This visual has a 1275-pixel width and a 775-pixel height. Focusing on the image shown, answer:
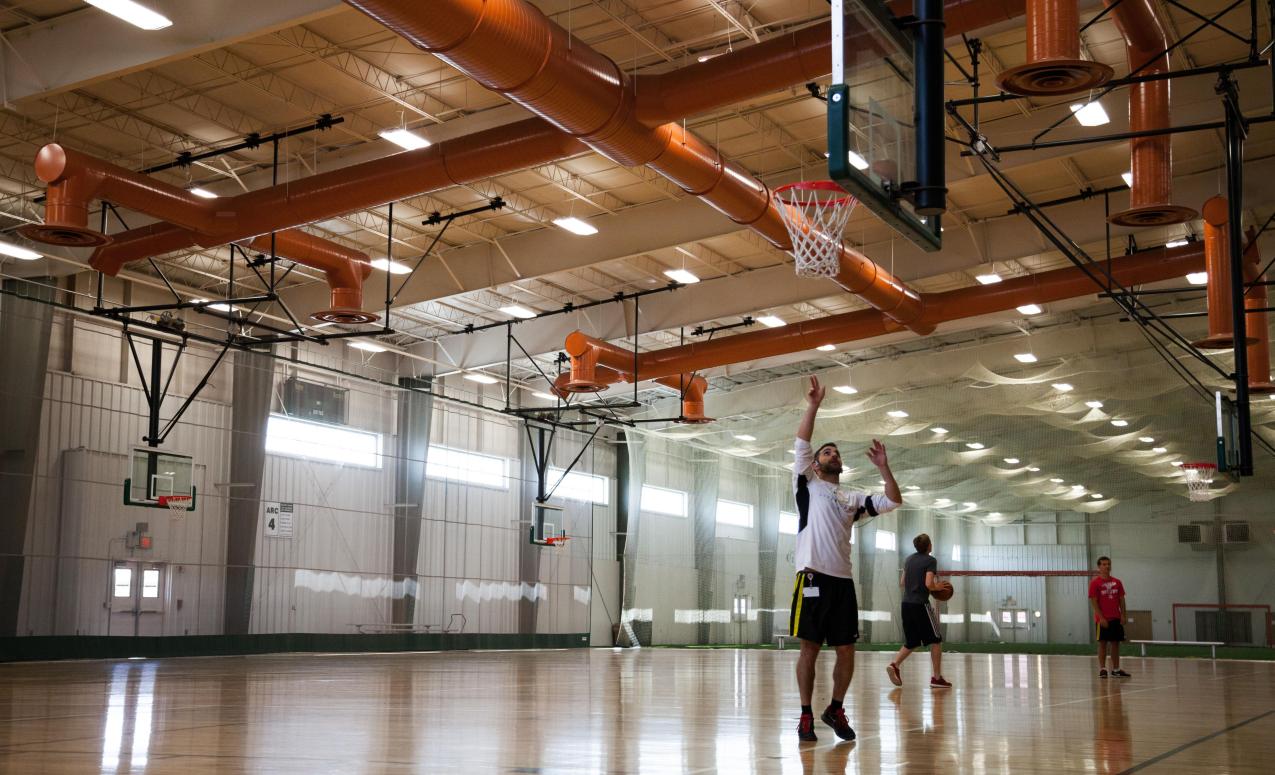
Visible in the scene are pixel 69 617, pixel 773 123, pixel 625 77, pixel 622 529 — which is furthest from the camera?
pixel 622 529

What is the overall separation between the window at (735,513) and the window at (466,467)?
6.66 metres

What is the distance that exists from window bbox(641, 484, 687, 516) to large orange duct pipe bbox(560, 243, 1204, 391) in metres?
9.31

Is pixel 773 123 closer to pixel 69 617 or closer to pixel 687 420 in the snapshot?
pixel 687 420

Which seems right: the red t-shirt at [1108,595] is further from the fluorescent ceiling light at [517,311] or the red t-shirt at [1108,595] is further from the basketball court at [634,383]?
the fluorescent ceiling light at [517,311]

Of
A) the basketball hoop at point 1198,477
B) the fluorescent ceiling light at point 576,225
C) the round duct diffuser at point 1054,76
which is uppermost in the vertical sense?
the fluorescent ceiling light at point 576,225

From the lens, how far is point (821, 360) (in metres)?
36.9

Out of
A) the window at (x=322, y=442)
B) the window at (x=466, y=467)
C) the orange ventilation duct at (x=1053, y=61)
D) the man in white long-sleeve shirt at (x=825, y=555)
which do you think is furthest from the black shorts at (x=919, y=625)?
the window at (x=466, y=467)

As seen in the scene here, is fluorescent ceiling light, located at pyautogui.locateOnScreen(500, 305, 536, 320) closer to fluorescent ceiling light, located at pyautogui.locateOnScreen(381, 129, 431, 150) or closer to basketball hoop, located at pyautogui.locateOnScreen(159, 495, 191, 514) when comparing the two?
basketball hoop, located at pyautogui.locateOnScreen(159, 495, 191, 514)

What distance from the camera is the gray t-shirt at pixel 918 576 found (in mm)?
15211

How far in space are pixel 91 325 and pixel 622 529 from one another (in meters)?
20.8

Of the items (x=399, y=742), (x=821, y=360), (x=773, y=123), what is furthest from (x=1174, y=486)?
(x=399, y=742)

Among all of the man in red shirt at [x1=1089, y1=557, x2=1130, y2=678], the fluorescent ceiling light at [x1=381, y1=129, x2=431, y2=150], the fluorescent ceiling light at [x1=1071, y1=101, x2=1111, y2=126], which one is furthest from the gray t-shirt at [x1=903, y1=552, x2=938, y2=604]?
the fluorescent ceiling light at [x1=381, y1=129, x2=431, y2=150]

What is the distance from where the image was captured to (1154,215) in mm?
14102

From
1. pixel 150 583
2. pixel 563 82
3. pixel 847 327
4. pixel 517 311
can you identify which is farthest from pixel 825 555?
pixel 517 311
